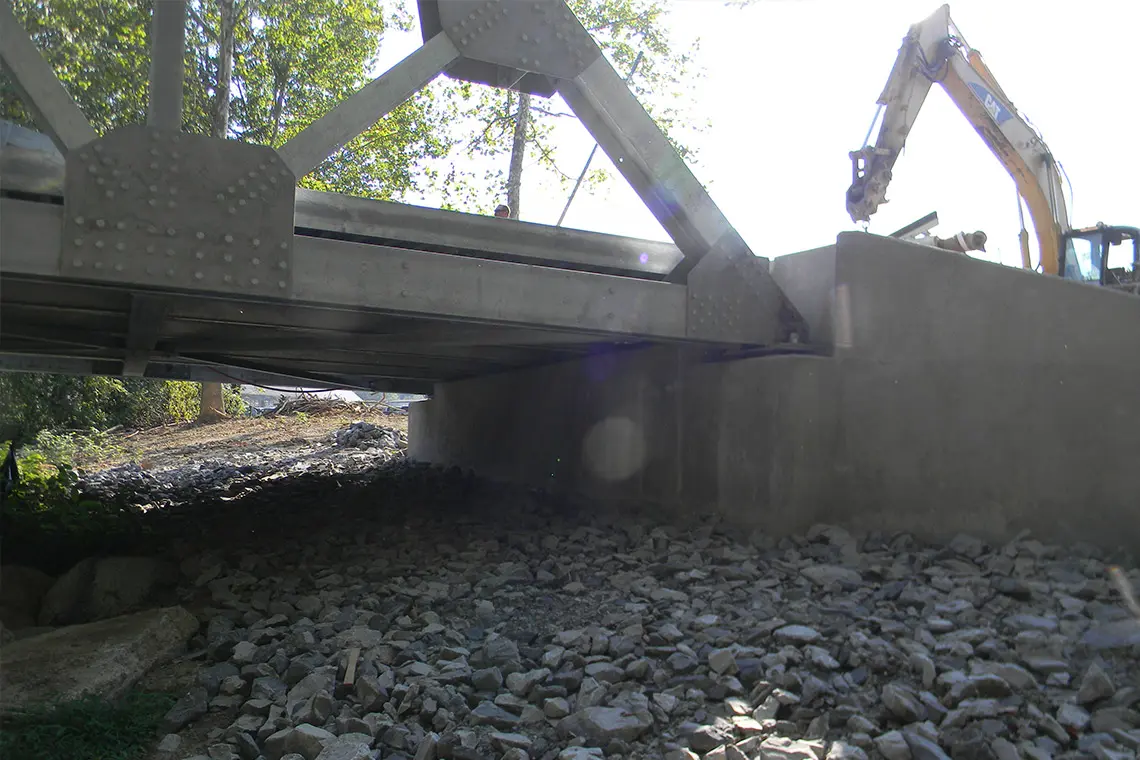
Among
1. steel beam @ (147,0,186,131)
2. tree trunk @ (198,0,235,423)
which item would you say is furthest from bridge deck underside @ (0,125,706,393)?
tree trunk @ (198,0,235,423)

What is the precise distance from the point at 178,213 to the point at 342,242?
795mm

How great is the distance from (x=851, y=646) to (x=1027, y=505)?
246 cm

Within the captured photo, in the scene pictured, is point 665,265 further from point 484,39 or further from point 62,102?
point 62,102

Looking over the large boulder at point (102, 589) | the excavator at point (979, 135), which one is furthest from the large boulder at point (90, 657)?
the excavator at point (979, 135)

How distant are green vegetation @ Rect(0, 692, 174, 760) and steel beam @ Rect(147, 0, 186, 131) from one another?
8.68 ft

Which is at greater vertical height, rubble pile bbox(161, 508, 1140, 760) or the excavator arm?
the excavator arm

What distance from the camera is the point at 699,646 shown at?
380 cm

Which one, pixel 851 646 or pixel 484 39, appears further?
pixel 484 39

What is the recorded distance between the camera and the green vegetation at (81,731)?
9.86ft

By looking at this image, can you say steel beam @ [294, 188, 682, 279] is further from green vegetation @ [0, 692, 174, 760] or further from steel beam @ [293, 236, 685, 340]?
green vegetation @ [0, 692, 174, 760]

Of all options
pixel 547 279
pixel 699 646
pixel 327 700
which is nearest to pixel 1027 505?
pixel 699 646

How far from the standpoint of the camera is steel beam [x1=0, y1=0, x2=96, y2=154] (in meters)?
3.59

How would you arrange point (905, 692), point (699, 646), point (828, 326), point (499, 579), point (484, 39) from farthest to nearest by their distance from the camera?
point (828, 326) < point (499, 579) < point (484, 39) < point (699, 646) < point (905, 692)

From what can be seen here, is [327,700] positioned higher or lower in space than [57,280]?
lower
